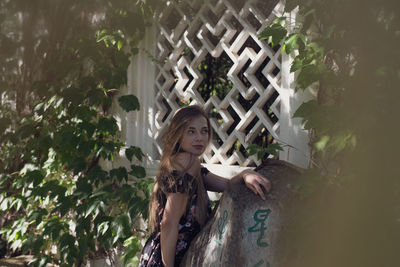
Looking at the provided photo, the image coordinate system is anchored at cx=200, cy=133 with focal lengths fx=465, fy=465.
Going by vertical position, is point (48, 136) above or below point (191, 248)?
above

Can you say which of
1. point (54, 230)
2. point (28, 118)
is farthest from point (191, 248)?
point (28, 118)

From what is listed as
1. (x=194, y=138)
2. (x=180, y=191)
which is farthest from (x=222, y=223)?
(x=194, y=138)

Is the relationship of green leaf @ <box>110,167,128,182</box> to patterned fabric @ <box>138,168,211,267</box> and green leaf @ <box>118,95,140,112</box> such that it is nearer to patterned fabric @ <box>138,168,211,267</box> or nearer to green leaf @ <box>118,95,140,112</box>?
green leaf @ <box>118,95,140,112</box>

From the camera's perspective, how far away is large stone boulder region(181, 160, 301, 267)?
59.5 inches

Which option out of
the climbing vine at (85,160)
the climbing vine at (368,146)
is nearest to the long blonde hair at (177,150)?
the climbing vine at (85,160)

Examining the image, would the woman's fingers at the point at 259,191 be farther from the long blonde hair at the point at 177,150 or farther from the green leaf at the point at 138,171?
the green leaf at the point at 138,171

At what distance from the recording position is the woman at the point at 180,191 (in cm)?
198

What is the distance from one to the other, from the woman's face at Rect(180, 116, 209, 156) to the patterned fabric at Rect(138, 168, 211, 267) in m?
0.15

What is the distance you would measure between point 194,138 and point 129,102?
135cm

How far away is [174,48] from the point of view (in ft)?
11.0

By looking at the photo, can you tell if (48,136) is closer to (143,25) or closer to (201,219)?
(143,25)

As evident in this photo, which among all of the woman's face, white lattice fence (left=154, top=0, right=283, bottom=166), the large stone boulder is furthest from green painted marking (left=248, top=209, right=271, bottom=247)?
white lattice fence (left=154, top=0, right=283, bottom=166)

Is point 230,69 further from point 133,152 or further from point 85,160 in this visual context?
point 85,160

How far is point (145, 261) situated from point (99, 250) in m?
1.75
